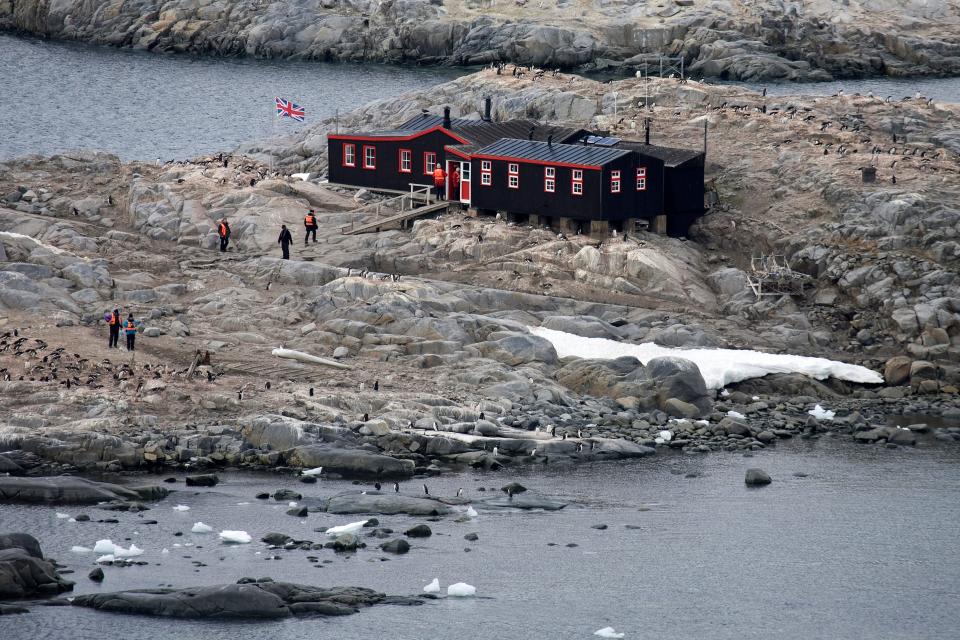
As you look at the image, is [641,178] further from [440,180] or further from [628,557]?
[628,557]

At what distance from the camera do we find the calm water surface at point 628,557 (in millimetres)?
41312

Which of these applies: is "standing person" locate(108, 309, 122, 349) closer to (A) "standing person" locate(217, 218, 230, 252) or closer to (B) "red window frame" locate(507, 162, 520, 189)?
(A) "standing person" locate(217, 218, 230, 252)

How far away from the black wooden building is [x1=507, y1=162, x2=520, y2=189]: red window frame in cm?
4

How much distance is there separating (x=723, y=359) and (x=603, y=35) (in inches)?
3024

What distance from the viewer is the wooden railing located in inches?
2822

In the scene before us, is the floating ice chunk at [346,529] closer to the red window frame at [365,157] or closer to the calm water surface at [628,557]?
the calm water surface at [628,557]

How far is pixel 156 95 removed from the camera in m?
125

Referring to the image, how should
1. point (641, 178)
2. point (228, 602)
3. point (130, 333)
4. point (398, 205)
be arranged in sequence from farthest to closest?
point (398, 205) → point (641, 178) → point (130, 333) → point (228, 602)

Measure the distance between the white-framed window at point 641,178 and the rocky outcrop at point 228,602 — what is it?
102ft

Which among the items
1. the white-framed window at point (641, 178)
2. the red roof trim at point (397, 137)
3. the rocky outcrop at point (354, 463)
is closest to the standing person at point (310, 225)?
the red roof trim at point (397, 137)

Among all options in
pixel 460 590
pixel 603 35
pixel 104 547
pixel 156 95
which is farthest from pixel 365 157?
pixel 603 35

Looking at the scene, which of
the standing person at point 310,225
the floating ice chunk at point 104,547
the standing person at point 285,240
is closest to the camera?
the floating ice chunk at point 104,547

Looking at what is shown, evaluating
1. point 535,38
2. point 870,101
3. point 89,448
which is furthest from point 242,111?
point 89,448

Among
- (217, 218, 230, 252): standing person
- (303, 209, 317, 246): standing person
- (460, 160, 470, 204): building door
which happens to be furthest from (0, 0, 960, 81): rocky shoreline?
(217, 218, 230, 252): standing person
